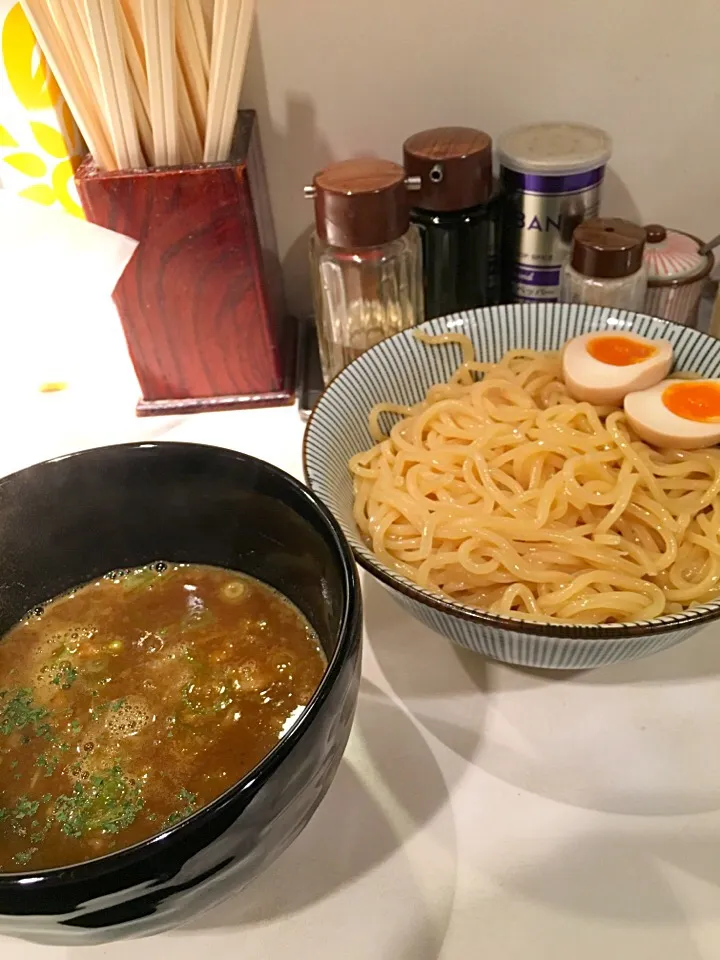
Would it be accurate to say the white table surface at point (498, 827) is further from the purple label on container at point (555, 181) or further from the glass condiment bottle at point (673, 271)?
the purple label on container at point (555, 181)

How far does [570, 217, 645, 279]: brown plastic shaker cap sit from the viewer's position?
0.94 meters

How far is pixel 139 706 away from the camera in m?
0.59

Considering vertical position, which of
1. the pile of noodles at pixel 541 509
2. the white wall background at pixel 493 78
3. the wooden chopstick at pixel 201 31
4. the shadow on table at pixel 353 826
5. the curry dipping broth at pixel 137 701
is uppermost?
the wooden chopstick at pixel 201 31

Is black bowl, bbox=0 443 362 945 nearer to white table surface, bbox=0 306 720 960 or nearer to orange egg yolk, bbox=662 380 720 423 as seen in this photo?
white table surface, bbox=0 306 720 960

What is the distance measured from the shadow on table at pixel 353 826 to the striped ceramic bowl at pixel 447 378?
0.35ft

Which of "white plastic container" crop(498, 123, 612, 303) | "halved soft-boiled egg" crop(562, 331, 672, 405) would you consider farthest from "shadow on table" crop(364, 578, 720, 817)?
"white plastic container" crop(498, 123, 612, 303)

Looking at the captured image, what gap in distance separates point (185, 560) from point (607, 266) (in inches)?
24.2

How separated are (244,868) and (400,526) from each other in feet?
1.41

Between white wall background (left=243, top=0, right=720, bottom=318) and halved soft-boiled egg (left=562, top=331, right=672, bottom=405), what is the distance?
0.35 metres

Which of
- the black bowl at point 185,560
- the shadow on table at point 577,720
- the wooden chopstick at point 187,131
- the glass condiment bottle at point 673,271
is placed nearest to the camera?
the black bowl at point 185,560

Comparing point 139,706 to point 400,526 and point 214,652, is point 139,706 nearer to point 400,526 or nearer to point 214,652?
point 214,652

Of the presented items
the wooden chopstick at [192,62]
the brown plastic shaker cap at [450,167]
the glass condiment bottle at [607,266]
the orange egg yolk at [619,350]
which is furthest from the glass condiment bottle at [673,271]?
the wooden chopstick at [192,62]

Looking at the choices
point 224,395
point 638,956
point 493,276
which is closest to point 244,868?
point 638,956

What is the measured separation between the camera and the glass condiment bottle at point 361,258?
95 centimetres
